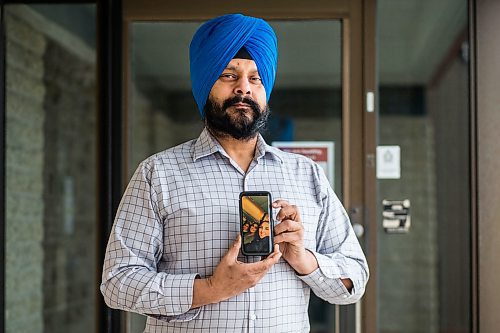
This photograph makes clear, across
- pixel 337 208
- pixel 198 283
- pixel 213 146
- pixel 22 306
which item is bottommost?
pixel 22 306

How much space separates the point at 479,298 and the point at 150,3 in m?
1.67

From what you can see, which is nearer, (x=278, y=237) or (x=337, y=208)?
(x=278, y=237)

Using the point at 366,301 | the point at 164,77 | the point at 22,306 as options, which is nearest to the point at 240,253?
the point at 366,301

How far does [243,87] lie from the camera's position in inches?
79.9

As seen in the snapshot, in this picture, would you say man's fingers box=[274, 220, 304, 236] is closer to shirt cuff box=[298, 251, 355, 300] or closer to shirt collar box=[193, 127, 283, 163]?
shirt cuff box=[298, 251, 355, 300]

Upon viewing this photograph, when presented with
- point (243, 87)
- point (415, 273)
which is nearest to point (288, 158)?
point (243, 87)

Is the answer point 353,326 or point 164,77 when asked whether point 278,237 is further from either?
point 164,77

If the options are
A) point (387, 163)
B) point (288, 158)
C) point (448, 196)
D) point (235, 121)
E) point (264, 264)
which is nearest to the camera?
point (264, 264)

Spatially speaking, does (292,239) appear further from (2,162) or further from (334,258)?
(2,162)

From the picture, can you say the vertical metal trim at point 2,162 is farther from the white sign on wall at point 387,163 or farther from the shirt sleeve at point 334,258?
the shirt sleeve at point 334,258

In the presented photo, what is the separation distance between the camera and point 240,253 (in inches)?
77.8

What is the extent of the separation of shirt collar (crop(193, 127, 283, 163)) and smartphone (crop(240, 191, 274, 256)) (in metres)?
0.24

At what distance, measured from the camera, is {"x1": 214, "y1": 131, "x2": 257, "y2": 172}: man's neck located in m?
2.12

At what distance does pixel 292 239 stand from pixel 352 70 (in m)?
1.63
